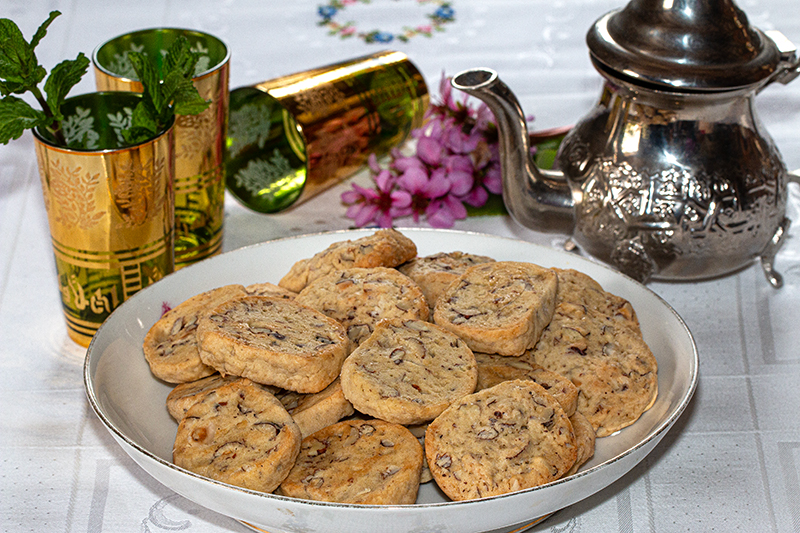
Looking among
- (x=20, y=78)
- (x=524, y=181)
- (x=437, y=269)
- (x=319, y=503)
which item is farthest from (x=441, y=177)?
(x=319, y=503)

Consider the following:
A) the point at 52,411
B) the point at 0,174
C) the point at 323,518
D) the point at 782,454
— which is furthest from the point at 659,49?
the point at 0,174

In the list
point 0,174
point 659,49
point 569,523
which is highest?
point 659,49

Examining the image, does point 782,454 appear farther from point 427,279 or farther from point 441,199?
point 441,199

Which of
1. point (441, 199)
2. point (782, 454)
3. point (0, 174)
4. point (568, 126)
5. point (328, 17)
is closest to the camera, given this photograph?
point (782, 454)

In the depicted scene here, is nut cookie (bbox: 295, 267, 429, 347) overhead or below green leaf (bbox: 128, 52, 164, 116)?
below

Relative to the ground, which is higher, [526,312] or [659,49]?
[659,49]

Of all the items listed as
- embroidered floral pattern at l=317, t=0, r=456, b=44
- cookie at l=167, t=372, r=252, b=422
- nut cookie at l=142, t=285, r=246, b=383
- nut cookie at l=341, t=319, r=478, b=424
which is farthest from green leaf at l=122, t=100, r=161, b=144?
embroidered floral pattern at l=317, t=0, r=456, b=44

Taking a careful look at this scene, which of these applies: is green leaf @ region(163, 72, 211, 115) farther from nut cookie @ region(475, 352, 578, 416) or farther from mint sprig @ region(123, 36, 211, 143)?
nut cookie @ region(475, 352, 578, 416)
